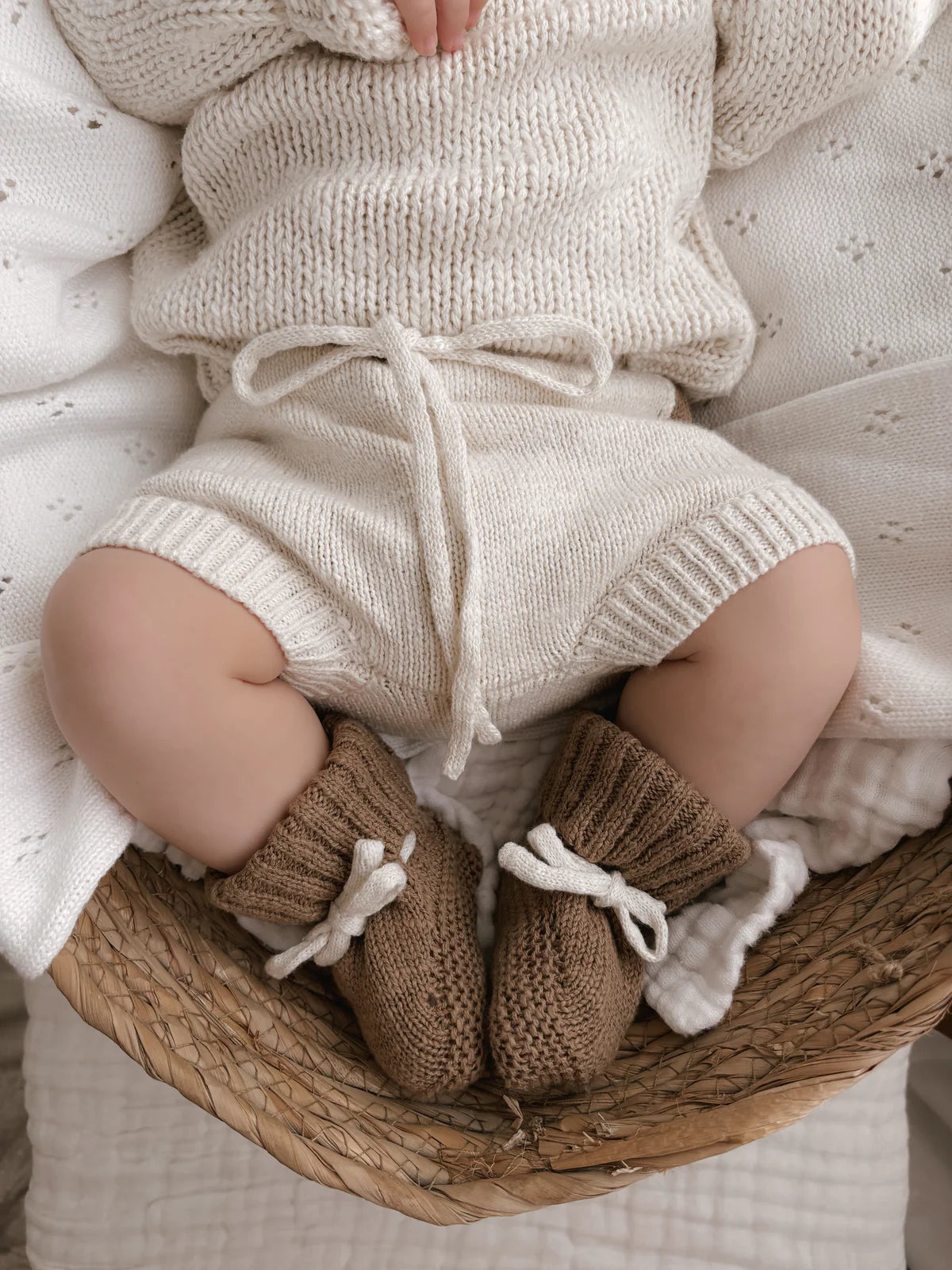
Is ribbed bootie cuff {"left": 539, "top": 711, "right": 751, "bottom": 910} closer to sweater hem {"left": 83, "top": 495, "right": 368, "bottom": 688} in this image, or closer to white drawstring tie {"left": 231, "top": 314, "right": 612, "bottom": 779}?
white drawstring tie {"left": 231, "top": 314, "right": 612, "bottom": 779}

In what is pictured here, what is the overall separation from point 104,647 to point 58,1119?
660 millimetres

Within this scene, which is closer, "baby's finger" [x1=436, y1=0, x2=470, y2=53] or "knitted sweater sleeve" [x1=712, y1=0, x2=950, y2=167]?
"baby's finger" [x1=436, y1=0, x2=470, y2=53]

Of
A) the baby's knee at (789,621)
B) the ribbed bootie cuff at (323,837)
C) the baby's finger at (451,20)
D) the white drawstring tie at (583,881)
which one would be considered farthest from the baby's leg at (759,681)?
the baby's finger at (451,20)

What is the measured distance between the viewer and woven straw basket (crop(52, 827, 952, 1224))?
0.76m

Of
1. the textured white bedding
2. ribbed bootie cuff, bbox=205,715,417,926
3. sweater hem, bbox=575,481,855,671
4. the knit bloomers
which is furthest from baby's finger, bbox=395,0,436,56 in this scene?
ribbed bootie cuff, bbox=205,715,417,926

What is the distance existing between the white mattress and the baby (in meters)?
0.29

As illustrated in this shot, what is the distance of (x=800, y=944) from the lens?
92 centimetres

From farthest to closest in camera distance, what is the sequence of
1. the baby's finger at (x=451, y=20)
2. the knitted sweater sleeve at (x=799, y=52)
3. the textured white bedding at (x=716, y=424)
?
the textured white bedding at (x=716, y=424)
the knitted sweater sleeve at (x=799, y=52)
the baby's finger at (x=451, y=20)

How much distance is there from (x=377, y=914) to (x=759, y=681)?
385mm

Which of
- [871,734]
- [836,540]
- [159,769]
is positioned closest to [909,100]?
[836,540]

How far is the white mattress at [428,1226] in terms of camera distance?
1.00 meters

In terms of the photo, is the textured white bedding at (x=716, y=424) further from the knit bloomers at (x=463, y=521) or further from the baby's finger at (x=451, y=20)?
the baby's finger at (x=451, y=20)

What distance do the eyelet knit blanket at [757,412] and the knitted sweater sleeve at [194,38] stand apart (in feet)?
0.10

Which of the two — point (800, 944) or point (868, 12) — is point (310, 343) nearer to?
point (868, 12)
